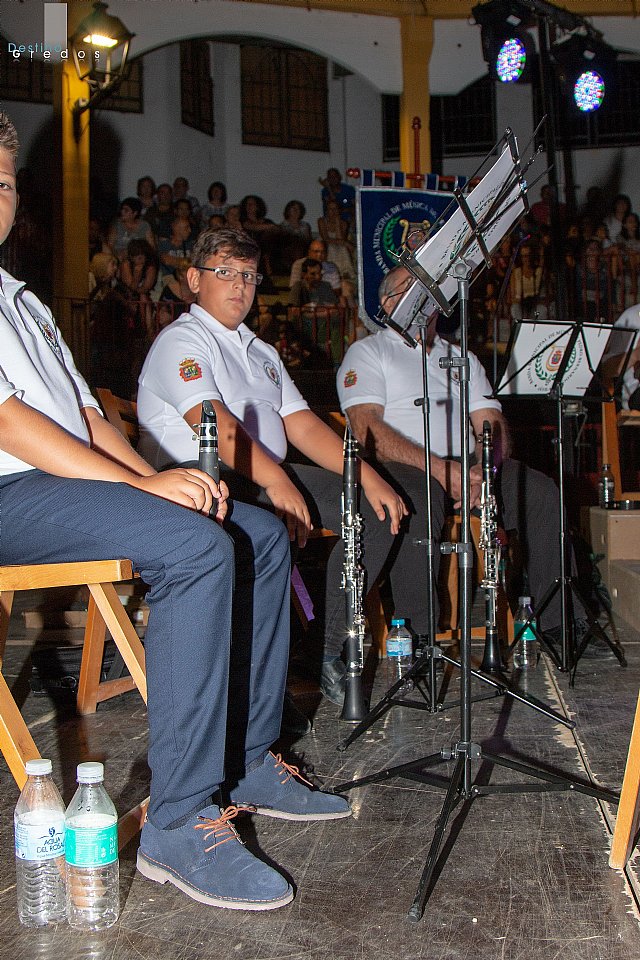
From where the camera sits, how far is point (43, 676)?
260cm

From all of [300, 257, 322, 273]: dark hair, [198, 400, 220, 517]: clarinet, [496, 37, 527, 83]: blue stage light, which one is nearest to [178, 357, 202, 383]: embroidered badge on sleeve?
[198, 400, 220, 517]: clarinet

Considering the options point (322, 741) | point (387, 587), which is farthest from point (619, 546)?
point (322, 741)

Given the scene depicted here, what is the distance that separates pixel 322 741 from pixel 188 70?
12.0 metres

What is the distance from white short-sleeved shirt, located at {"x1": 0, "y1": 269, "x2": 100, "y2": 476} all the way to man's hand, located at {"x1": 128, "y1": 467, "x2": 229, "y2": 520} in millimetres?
224

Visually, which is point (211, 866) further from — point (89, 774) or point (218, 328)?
point (218, 328)

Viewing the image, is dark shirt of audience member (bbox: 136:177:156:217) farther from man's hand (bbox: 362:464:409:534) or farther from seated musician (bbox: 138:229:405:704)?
man's hand (bbox: 362:464:409:534)

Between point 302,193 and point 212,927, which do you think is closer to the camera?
point 212,927

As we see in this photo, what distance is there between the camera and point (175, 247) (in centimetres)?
880

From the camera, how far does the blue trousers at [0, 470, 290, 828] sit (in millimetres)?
1319

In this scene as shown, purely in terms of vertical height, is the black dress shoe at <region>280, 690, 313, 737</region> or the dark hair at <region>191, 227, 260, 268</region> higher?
the dark hair at <region>191, 227, 260, 268</region>

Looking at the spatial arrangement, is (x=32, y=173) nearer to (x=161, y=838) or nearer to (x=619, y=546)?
(x=619, y=546)

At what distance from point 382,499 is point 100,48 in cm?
584

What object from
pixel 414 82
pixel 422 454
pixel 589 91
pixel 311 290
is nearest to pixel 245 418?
pixel 422 454

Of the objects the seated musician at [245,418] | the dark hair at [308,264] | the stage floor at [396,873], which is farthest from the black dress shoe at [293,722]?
the dark hair at [308,264]
